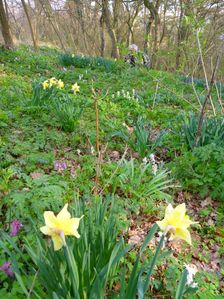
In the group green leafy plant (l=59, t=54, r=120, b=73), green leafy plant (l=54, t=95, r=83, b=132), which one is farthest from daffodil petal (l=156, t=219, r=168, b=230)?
green leafy plant (l=59, t=54, r=120, b=73)

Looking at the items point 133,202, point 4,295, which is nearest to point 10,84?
point 133,202

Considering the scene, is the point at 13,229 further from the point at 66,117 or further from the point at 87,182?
the point at 66,117

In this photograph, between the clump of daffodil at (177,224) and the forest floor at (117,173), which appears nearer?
the clump of daffodil at (177,224)

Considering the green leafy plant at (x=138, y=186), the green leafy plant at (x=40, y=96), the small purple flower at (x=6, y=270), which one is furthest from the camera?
the green leafy plant at (x=40, y=96)

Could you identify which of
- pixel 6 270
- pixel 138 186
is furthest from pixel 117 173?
pixel 6 270

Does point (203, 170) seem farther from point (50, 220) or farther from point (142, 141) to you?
point (50, 220)

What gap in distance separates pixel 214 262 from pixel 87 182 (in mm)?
1220

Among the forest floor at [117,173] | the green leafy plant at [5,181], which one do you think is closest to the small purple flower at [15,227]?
the forest floor at [117,173]

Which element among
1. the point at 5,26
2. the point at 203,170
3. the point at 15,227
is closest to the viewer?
the point at 15,227

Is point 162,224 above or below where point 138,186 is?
above

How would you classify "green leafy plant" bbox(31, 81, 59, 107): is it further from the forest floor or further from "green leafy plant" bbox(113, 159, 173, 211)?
"green leafy plant" bbox(113, 159, 173, 211)

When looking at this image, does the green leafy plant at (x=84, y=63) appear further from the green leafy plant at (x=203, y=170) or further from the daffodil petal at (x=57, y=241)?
the daffodil petal at (x=57, y=241)

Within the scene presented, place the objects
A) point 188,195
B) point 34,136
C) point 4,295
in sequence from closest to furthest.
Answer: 1. point 4,295
2. point 188,195
3. point 34,136

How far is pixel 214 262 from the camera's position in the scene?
7.09 feet
